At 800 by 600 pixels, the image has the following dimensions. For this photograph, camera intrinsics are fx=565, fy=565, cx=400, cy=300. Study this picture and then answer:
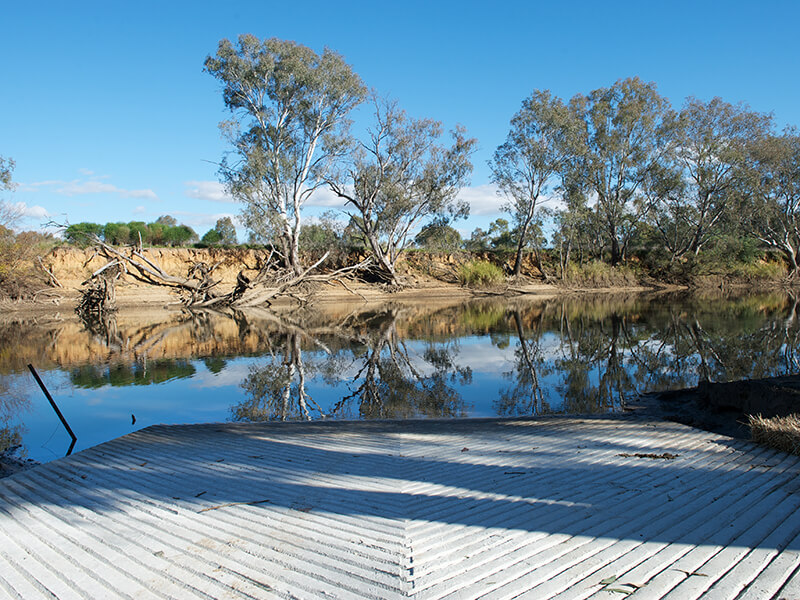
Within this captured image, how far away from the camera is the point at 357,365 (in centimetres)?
1494

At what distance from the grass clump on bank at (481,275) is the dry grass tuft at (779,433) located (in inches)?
1332

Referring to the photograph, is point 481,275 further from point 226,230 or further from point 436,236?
point 226,230

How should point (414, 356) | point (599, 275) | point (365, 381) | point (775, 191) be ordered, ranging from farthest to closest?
point (775, 191), point (599, 275), point (414, 356), point (365, 381)

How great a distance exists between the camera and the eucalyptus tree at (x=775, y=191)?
42625 millimetres

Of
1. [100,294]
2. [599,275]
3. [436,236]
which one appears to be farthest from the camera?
[599,275]

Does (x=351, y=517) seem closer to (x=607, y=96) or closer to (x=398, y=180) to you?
(x=398, y=180)

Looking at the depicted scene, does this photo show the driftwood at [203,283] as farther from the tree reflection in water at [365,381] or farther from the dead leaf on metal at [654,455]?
the dead leaf on metal at [654,455]

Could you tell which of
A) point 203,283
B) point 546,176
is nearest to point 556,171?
point 546,176

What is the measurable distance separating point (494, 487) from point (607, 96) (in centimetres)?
4268

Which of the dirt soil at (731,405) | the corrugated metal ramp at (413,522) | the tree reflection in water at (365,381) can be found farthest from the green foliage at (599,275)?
the corrugated metal ramp at (413,522)

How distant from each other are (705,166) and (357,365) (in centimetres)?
3704

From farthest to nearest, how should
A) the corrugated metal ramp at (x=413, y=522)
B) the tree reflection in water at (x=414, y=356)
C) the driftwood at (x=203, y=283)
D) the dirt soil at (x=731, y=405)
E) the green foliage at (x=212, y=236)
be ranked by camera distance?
the green foliage at (x=212, y=236) < the driftwood at (x=203, y=283) < the tree reflection in water at (x=414, y=356) < the dirt soil at (x=731, y=405) < the corrugated metal ramp at (x=413, y=522)

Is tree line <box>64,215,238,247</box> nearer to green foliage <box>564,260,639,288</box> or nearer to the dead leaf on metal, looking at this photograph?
green foliage <box>564,260,639,288</box>

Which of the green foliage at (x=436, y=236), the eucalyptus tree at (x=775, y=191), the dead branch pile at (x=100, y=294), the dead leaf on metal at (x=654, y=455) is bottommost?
the dead leaf on metal at (x=654, y=455)
